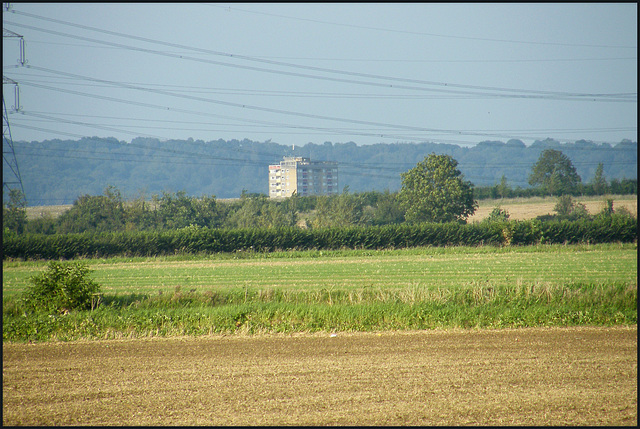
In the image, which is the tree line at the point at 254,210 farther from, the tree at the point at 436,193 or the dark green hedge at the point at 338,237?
the dark green hedge at the point at 338,237

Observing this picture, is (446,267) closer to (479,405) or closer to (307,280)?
(307,280)

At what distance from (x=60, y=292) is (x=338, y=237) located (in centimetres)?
3695

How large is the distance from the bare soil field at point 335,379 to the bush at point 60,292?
6.44ft

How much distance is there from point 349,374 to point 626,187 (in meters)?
94.2

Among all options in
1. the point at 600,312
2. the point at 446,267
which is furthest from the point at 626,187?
the point at 600,312

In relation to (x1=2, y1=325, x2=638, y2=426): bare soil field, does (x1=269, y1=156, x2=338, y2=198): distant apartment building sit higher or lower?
higher

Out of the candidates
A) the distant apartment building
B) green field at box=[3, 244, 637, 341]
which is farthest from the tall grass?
the distant apartment building

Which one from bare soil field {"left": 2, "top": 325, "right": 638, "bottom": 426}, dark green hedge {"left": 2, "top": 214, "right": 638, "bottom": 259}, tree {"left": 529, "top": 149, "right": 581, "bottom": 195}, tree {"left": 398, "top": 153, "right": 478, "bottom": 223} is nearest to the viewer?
bare soil field {"left": 2, "top": 325, "right": 638, "bottom": 426}

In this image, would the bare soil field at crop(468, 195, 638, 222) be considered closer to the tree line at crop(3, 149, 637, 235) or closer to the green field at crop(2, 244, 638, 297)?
the tree line at crop(3, 149, 637, 235)

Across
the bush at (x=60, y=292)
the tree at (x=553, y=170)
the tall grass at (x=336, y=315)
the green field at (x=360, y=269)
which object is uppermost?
the tree at (x=553, y=170)

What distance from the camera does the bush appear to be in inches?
627

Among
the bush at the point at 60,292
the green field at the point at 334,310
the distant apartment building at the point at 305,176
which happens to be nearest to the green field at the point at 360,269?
the green field at the point at 334,310

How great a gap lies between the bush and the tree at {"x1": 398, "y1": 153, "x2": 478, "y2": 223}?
60098 mm

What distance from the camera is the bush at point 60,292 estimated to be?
15.9 m
